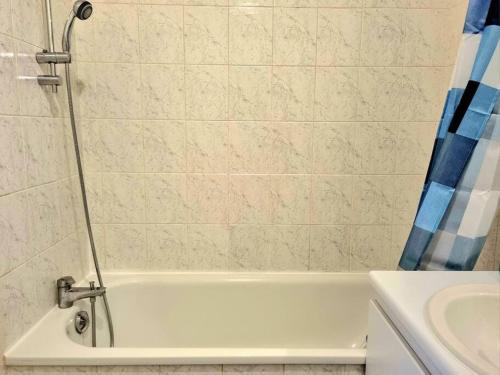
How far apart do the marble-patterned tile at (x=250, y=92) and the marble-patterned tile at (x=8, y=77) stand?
86 cm

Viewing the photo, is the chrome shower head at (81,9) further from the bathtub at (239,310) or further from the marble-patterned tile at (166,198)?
the bathtub at (239,310)

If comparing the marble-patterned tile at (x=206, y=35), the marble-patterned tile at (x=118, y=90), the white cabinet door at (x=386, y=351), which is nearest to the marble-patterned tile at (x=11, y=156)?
the marble-patterned tile at (x=118, y=90)

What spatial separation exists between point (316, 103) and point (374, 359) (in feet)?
3.74

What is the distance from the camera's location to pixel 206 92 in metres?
1.75

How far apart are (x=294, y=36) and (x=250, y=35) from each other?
0.66 ft

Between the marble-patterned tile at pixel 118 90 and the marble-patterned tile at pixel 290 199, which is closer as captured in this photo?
the marble-patterned tile at pixel 118 90

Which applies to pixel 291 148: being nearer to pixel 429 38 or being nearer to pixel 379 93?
pixel 379 93

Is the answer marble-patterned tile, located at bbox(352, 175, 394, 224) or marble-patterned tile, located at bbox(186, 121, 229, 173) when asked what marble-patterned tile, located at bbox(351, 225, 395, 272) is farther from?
marble-patterned tile, located at bbox(186, 121, 229, 173)

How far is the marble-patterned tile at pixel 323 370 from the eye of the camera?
1.17m

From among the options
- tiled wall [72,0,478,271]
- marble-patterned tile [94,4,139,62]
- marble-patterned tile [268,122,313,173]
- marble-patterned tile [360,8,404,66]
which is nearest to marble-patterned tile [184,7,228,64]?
tiled wall [72,0,478,271]

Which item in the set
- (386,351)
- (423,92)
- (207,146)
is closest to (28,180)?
(207,146)

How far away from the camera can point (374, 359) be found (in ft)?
3.38

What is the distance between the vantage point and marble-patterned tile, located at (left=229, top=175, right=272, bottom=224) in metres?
1.82

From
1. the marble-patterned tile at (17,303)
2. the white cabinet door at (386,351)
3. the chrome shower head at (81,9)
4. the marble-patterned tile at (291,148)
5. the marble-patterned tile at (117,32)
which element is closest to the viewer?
the white cabinet door at (386,351)
